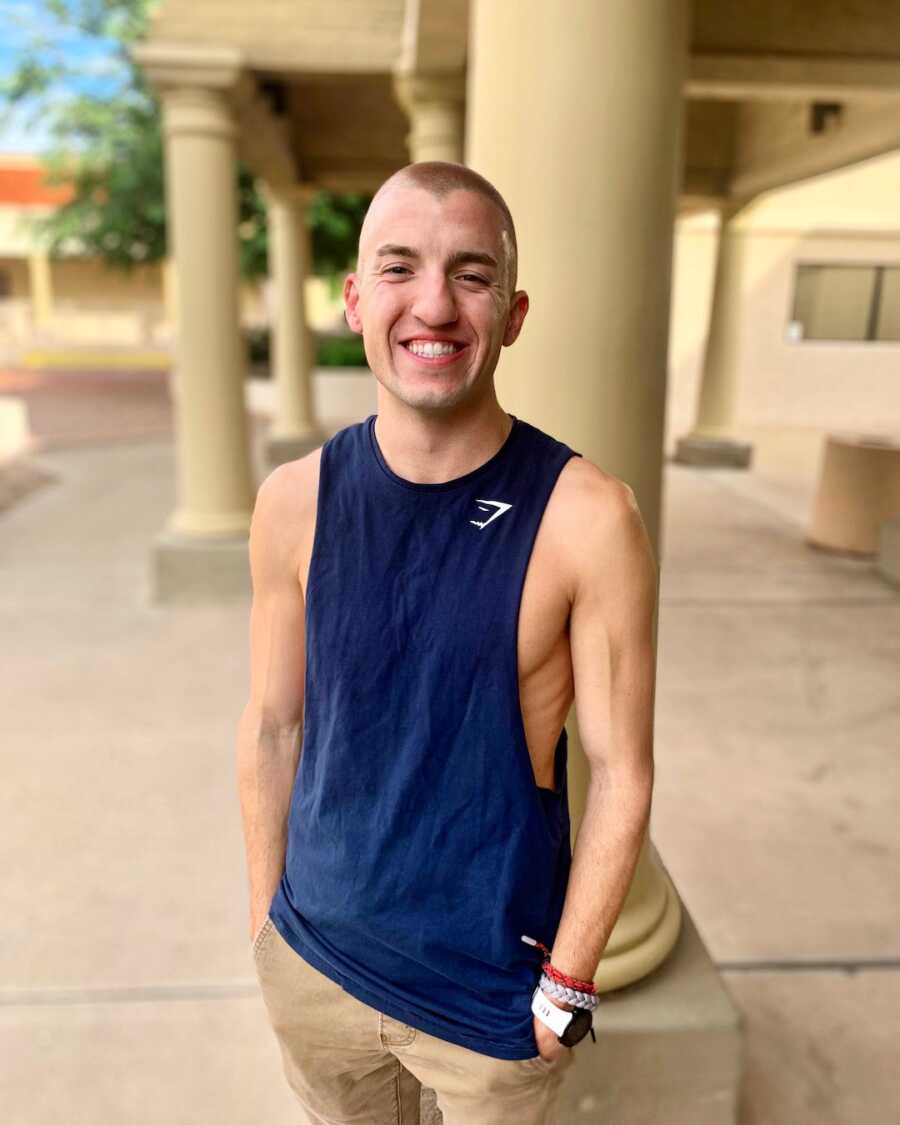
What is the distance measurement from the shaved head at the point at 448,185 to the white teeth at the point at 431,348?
13cm

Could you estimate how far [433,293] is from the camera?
1363 millimetres

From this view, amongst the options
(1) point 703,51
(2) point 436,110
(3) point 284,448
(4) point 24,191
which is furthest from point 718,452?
(4) point 24,191

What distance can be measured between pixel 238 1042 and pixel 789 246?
19.7m

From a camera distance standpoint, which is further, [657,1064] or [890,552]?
[890,552]

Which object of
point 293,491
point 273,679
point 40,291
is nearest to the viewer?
point 293,491

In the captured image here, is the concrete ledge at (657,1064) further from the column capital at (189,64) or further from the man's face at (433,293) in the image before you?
the column capital at (189,64)

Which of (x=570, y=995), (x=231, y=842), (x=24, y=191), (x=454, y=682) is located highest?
(x=24, y=191)

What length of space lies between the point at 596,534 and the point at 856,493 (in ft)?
26.8

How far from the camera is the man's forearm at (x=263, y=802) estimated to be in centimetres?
173

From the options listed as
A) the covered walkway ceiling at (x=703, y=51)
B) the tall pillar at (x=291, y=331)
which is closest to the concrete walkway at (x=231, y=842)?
→ the covered walkway ceiling at (x=703, y=51)

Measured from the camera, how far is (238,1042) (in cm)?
295

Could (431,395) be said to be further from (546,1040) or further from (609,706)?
(546,1040)

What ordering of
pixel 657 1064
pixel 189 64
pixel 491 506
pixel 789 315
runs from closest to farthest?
pixel 491 506
pixel 657 1064
pixel 189 64
pixel 789 315

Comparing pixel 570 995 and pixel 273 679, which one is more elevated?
pixel 273 679
